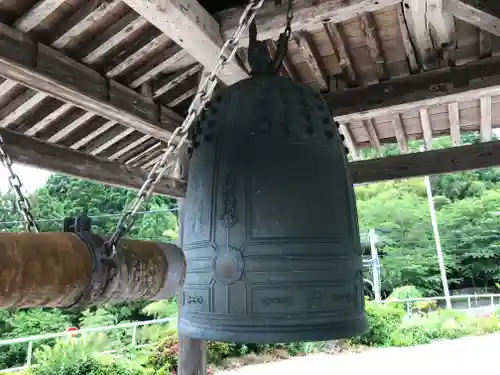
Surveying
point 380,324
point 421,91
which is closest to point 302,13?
point 421,91

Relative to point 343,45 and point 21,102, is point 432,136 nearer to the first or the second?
point 343,45

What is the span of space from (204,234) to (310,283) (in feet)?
1.21

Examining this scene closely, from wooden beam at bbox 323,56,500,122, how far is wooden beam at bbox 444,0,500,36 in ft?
2.16

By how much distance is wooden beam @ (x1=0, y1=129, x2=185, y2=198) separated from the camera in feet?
9.25

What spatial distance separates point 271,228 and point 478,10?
5.62 ft

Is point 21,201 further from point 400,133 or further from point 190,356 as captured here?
point 400,133

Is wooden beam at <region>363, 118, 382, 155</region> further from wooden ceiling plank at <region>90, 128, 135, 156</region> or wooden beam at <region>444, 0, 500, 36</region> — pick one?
wooden ceiling plank at <region>90, 128, 135, 156</region>

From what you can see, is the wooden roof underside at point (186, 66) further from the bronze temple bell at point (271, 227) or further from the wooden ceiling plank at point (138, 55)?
the bronze temple bell at point (271, 227)

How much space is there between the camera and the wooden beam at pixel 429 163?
356 centimetres

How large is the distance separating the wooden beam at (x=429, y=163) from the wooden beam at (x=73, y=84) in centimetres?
160

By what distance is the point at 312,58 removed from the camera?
314 centimetres

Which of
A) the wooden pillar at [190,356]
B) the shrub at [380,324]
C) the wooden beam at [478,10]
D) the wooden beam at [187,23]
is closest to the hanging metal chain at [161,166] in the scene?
the wooden beam at [187,23]

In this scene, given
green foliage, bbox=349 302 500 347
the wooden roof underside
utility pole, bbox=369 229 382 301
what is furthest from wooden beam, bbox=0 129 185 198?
utility pole, bbox=369 229 382 301

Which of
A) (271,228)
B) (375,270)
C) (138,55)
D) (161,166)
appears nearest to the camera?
(161,166)
